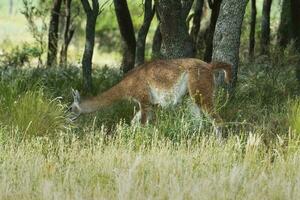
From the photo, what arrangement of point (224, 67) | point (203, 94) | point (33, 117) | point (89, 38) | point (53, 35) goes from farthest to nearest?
point (53, 35) → point (89, 38) → point (224, 67) → point (203, 94) → point (33, 117)

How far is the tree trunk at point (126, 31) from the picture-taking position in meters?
18.4

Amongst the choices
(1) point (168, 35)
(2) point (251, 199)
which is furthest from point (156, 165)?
(1) point (168, 35)

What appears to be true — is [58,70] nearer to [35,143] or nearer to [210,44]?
[210,44]

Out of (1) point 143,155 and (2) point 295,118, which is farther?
(2) point 295,118

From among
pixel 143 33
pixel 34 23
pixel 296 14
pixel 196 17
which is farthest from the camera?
pixel 34 23

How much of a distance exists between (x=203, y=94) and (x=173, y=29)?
2.90 meters

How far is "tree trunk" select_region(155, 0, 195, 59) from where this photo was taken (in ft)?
43.2

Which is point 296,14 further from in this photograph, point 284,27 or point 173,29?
point 284,27

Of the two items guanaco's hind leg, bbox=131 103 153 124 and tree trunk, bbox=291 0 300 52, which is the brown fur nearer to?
guanaco's hind leg, bbox=131 103 153 124

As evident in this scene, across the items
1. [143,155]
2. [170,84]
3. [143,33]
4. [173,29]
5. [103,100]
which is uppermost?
[143,33]

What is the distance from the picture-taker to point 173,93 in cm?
1077

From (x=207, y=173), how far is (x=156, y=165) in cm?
52

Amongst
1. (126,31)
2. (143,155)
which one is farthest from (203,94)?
A: (126,31)

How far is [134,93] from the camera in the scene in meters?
11.0
